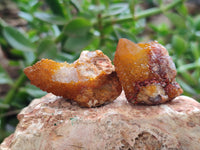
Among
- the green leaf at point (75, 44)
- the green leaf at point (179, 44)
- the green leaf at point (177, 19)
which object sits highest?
the green leaf at point (75, 44)

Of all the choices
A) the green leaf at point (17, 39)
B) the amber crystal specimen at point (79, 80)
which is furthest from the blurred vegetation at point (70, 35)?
the amber crystal specimen at point (79, 80)

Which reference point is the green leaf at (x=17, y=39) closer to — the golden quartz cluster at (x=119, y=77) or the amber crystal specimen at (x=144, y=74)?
the golden quartz cluster at (x=119, y=77)

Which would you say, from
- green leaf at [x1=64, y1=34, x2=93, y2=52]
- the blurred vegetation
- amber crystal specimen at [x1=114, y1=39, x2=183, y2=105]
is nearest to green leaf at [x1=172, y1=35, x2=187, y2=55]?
the blurred vegetation

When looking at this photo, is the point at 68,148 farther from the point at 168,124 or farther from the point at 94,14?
the point at 94,14

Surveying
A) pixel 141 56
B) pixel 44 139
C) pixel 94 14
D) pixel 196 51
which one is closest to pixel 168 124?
pixel 141 56

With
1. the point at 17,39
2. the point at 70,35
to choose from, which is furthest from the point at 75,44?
the point at 17,39

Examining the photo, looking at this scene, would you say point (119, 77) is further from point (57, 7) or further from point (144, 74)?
point (57, 7)
